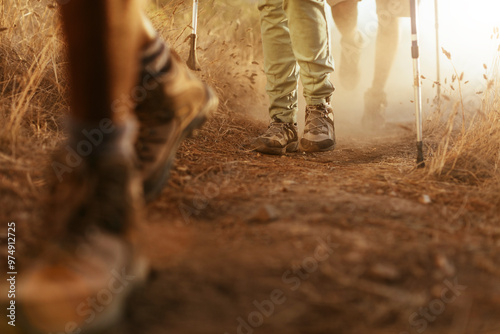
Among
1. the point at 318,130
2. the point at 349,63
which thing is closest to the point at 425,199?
the point at 318,130

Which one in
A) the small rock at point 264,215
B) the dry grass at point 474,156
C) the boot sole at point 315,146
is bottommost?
the boot sole at point 315,146

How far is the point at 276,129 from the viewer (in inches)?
94.3

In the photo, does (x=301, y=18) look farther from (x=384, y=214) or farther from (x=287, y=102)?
(x=384, y=214)

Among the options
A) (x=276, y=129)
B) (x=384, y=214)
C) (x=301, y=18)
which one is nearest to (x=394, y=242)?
(x=384, y=214)

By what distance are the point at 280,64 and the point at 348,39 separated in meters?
2.08

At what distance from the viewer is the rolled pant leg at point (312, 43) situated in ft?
7.53

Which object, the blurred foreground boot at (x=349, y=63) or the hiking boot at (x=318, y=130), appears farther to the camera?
the blurred foreground boot at (x=349, y=63)

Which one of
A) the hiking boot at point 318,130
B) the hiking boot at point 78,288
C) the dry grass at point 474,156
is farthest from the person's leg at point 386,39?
the hiking boot at point 78,288

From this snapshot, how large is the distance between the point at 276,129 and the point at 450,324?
1721 mm

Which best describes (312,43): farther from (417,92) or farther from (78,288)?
(78,288)

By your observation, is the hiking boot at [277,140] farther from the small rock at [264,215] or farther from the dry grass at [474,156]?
the small rock at [264,215]

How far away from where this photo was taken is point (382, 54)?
385 cm

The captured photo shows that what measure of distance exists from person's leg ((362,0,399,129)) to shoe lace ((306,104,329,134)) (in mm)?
1627

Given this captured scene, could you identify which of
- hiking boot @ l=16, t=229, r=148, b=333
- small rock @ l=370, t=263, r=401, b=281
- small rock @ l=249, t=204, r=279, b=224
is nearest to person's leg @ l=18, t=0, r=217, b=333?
hiking boot @ l=16, t=229, r=148, b=333
